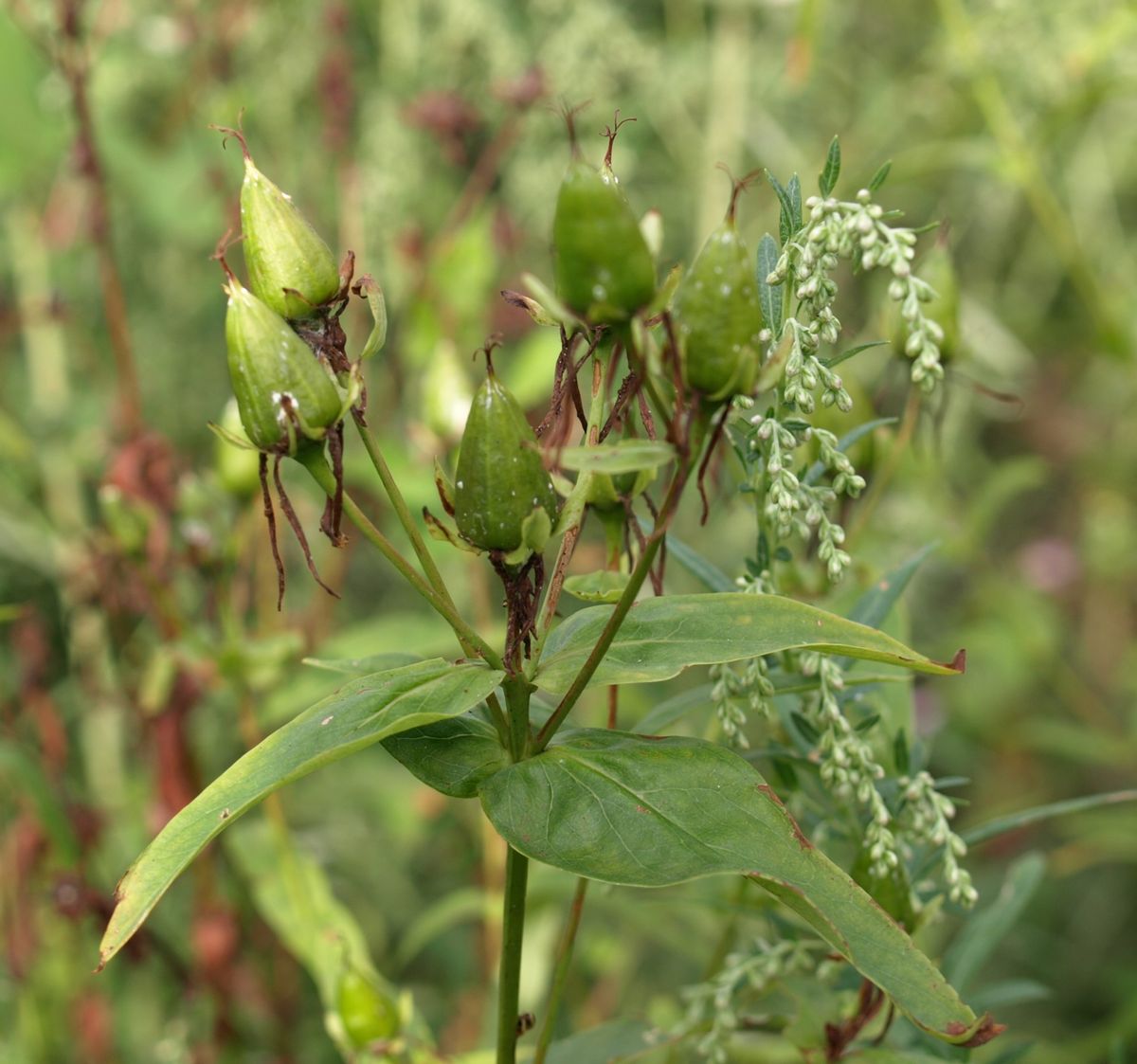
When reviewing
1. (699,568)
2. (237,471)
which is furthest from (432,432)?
(699,568)

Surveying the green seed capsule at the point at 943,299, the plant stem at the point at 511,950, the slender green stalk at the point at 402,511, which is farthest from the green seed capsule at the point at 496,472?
the green seed capsule at the point at 943,299

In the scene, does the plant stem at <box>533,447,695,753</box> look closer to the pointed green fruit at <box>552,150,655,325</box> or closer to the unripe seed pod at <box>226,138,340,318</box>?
the pointed green fruit at <box>552,150,655,325</box>

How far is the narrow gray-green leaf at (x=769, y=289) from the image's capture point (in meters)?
Result: 0.53

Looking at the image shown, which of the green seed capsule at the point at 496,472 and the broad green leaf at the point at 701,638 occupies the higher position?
the green seed capsule at the point at 496,472

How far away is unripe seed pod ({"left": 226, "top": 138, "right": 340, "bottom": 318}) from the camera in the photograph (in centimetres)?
51

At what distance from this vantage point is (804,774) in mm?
681

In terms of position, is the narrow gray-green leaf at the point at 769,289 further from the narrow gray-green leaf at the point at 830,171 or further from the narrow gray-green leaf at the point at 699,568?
the narrow gray-green leaf at the point at 699,568

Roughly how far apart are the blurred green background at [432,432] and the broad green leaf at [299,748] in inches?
11.3

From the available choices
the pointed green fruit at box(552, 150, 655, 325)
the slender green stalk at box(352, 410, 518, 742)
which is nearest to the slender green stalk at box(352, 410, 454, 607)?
the slender green stalk at box(352, 410, 518, 742)

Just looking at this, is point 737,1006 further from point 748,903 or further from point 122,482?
point 122,482

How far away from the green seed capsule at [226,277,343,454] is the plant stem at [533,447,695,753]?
148 mm

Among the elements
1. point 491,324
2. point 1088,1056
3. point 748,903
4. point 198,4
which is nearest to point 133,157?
point 198,4

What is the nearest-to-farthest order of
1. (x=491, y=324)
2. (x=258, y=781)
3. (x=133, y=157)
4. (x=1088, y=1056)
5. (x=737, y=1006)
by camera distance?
(x=258, y=781), (x=737, y=1006), (x=1088, y=1056), (x=491, y=324), (x=133, y=157)

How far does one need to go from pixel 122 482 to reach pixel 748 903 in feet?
2.31
